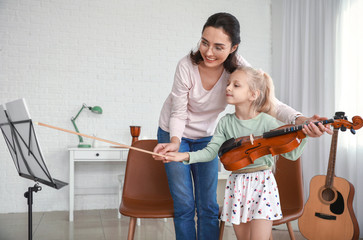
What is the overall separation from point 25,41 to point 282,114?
316 centimetres

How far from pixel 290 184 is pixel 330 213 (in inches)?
26.7

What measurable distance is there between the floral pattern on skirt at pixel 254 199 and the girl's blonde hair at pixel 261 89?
300mm

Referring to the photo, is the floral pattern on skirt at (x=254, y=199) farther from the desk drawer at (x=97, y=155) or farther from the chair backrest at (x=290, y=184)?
the desk drawer at (x=97, y=155)

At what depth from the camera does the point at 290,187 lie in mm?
2152

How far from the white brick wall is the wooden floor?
29cm

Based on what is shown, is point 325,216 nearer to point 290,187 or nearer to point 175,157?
point 290,187

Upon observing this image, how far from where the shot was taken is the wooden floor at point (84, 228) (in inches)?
114

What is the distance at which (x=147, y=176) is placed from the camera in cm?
230

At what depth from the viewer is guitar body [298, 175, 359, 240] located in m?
2.50

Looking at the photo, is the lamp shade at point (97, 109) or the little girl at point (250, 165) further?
the lamp shade at point (97, 109)

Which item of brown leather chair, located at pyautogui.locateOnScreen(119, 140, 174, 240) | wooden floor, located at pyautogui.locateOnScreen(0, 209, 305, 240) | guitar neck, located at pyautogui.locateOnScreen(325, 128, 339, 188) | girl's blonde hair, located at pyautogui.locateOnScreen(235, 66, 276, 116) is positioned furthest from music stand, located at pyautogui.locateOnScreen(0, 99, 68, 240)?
guitar neck, located at pyautogui.locateOnScreen(325, 128, 339, 188)

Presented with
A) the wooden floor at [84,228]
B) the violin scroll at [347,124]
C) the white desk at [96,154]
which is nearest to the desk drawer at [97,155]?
the white desk at [96,154]

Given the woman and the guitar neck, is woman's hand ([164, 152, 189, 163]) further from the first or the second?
the guitar neck

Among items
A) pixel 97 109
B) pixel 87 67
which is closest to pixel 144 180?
pixel 97 109
